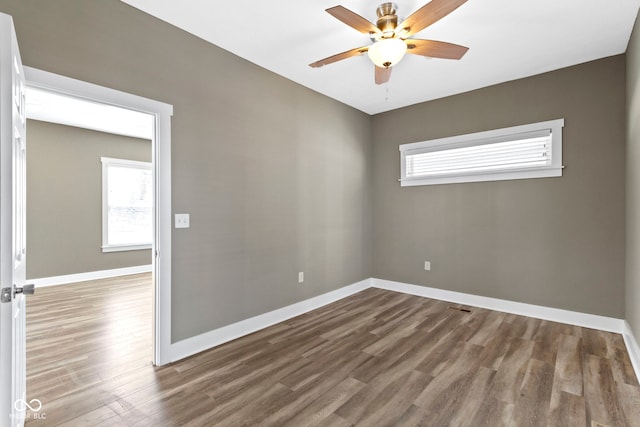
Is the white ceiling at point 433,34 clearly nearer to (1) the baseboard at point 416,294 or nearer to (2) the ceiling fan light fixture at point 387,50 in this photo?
(2) the ceiling fan light fixture at point 387,50

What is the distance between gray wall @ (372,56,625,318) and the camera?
10.4ft

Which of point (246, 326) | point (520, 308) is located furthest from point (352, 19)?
point (520, 308)

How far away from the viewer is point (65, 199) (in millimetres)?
5320

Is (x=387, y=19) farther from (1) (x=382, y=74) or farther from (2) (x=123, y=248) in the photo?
(2) (x=123, y=248)

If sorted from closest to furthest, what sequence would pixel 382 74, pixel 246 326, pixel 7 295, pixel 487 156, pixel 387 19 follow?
pixel 7 295 < pixel 387 19 < pixel 382 74 < pixel 246 326 < pixel 487 156

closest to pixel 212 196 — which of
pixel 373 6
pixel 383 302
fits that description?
pixel 373 6

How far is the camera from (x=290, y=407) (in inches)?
77.7

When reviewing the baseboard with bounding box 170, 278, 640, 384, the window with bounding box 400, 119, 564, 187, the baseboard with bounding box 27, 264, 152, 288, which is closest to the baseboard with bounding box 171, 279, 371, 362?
the baseboard with bounding box 170, 278, 640, 384

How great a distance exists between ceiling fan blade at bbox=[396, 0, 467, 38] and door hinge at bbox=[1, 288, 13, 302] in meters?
2.57

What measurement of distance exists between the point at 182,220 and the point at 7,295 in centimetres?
148

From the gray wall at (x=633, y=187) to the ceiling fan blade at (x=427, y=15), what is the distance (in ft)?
5.87

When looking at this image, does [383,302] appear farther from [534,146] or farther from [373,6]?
[373,6]

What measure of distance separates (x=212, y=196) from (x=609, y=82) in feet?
13.7

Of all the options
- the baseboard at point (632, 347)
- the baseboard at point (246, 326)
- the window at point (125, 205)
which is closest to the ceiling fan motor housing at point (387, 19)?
the baseboard at point (246, 326)
